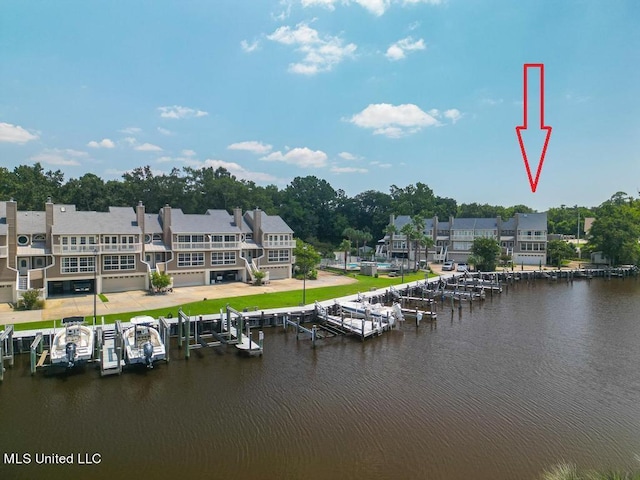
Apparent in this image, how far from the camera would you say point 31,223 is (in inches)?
1688

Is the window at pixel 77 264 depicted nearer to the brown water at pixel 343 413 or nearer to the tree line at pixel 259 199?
the brown water at pixel 343 413

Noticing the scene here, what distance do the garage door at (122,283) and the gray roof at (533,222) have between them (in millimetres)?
67635

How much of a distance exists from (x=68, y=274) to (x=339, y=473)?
3687 cm

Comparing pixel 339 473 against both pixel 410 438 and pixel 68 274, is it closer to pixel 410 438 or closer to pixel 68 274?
pixel 410 438

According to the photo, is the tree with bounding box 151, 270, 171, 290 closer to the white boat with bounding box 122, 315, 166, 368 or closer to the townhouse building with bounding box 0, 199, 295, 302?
the townhouse building with bounding box 0, 199, 295, 302

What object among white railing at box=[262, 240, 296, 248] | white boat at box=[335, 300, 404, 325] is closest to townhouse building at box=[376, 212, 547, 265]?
white railing at box=[262, 240, 296, 248]

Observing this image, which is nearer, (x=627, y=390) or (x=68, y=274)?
(x=627, y=390)

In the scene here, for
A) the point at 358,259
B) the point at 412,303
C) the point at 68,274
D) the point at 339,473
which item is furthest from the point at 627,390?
the point at 358,259

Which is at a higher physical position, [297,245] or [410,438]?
[297,245]

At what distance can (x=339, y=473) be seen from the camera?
611 inches

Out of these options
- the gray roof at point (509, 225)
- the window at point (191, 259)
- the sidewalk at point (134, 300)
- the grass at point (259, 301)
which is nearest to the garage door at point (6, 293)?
the sidewalk at point (134, 300)

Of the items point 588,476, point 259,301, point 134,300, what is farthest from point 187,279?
point 588,476

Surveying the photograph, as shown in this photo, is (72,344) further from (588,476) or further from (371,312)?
(588,476)

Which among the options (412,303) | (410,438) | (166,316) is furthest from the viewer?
(412,303)
